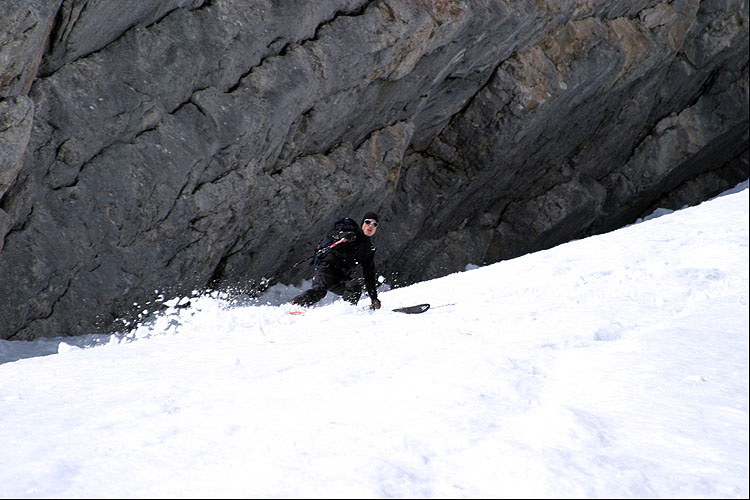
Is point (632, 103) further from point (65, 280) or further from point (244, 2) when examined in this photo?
point (65, 280)

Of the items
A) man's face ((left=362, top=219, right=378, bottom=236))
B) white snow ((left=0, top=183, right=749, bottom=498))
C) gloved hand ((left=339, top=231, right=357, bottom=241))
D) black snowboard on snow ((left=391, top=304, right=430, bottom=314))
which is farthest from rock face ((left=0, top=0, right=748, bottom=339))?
black snowboard on snow ((left=391, top=304, right=430, bottom=314))

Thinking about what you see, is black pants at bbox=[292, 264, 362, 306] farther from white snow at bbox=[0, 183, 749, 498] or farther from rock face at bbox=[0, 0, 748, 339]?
rock face at bbox=[0, 0, 748, 339]

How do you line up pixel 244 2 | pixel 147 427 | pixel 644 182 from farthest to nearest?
pixel 644 182
pixel 244 2
pixel 147 427

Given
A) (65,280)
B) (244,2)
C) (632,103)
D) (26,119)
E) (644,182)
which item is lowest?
(644,182)

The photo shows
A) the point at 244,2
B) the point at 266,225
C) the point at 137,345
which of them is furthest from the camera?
the point at 266,225

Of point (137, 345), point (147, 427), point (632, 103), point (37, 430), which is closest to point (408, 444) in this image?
point (147, 427)

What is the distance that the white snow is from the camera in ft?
11.6

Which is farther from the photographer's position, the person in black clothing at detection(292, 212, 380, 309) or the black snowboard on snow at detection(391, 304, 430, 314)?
the person in black clothing at detection(292, 212, 380, 309)

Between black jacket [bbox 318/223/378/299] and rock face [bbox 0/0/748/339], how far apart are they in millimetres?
4126

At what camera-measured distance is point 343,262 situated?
10.1 meters

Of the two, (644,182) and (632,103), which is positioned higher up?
(632,103)

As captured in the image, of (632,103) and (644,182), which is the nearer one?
(632,103)

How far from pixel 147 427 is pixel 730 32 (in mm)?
23213

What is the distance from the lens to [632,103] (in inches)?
834
